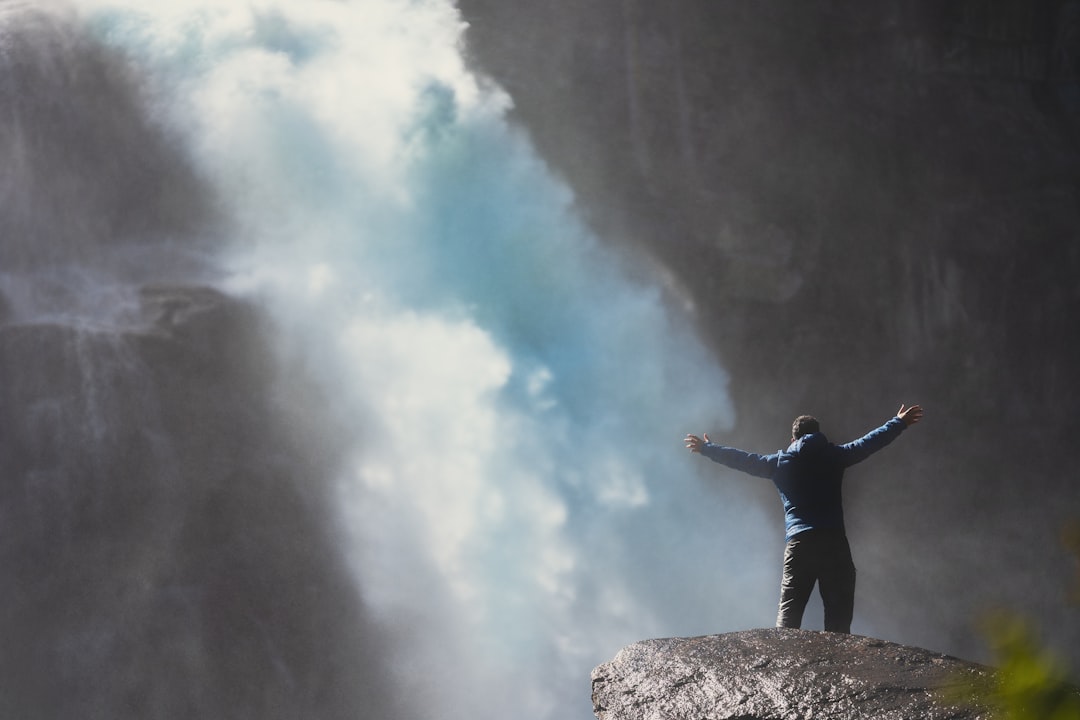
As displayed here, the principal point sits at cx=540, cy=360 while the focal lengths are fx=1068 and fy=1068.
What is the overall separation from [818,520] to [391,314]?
9.39 meters

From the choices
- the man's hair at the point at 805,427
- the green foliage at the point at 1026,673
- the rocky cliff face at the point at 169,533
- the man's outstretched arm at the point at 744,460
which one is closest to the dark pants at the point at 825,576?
the man's outstretched arm at the point at 744,460

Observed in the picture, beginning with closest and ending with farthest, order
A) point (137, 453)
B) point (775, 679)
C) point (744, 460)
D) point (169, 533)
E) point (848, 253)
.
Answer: point (775, 679), point (744, 460), point (169, 533), point (137, 453), point (848, 253)

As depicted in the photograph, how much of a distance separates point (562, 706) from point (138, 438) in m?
6.31

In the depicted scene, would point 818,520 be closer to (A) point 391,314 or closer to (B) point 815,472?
(B) point 815,472

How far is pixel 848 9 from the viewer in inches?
669

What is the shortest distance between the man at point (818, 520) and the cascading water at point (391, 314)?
26.9 ft

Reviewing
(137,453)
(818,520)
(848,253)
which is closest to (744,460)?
(818,520)

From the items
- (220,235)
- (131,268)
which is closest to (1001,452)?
(220,235)

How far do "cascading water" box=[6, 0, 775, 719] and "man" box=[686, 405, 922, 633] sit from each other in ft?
26.9

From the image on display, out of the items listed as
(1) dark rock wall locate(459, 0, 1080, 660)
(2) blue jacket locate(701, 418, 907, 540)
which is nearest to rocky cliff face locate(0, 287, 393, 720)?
(1) dark rock wall locate(459, 0, 1080, 660)

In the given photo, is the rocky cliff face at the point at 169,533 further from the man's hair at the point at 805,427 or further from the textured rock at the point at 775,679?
the textured rock at the point at 775,679

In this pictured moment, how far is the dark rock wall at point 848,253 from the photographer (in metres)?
16.0

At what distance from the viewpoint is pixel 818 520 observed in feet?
19.5

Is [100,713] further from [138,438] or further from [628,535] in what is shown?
[628,535]
